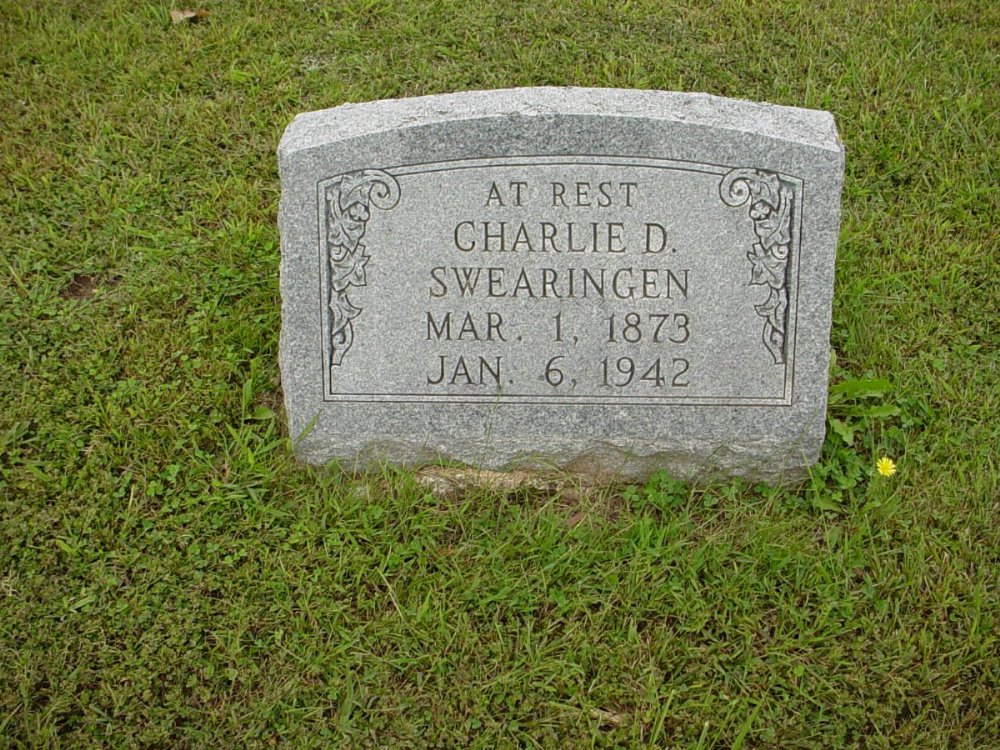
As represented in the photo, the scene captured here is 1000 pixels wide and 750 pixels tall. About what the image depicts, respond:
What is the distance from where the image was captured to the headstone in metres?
2.82

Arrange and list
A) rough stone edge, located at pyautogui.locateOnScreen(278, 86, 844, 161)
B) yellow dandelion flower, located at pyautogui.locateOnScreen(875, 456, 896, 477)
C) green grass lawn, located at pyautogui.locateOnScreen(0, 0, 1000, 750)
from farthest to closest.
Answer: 1. yellow dandelion flower, located at pyautogui.locateOnScreen(875, 456, 896, 477)
2. rough stone edge, located at pyautogui.locateOnScreen(278, 86, 844, 161)
3. green grass lawn, located at pyautogui.locateOnScreen(0, 0, 1000, 750)

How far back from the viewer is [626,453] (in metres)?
3.02

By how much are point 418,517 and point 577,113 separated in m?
1.40

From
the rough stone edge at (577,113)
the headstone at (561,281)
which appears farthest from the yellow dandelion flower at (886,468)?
the rough stone edge at (577,113)

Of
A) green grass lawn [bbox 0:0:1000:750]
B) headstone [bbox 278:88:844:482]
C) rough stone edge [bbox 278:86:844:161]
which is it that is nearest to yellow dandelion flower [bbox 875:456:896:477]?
green grass lawn [bbox 0:0:1000:750]

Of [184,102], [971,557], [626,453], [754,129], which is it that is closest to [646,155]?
[754,129]

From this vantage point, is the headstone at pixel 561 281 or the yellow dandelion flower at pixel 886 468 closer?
the headstone at pixel 561 281

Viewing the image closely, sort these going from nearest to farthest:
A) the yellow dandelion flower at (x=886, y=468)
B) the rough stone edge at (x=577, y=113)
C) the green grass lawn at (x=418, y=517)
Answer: the green grass lawn at (x=418, y=517), the rough stone edge at (x=577, y=113), the yellow dandelion flower at (x=886, y=468)

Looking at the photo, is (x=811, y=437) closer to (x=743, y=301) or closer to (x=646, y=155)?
(x=743, y=301)

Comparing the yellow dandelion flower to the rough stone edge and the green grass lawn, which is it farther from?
the rough stone edge

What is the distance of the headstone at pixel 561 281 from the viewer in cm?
282

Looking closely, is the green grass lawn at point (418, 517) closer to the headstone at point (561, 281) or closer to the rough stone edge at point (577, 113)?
the headstone at point (561, 281)

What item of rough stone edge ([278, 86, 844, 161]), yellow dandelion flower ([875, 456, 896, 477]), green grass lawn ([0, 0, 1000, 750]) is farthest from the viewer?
yellow dandelion flower ([875, 456, 896, 477])

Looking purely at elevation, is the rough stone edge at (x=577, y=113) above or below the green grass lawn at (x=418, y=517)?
above
